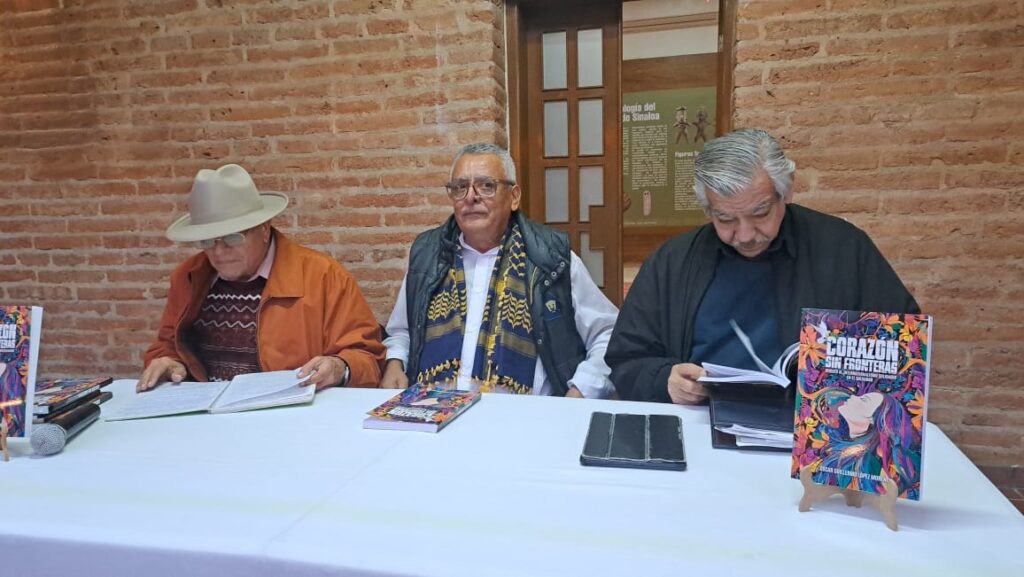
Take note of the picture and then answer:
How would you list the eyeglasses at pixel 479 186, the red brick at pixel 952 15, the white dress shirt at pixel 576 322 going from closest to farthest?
1. the white dress shirt at pixel 576 322
2. the eyeglasses at pixel 479 186
3. the red brick at pixel 952 15

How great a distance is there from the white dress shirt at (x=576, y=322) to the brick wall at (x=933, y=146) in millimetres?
1163

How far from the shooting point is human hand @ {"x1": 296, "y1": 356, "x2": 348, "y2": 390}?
166 cm

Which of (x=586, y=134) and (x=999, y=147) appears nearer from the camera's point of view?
(x=999, y=147)

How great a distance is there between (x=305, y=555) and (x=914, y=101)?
2.80 metres

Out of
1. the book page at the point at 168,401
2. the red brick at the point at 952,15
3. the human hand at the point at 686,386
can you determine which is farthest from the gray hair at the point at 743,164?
the red brick at the point at 952,15

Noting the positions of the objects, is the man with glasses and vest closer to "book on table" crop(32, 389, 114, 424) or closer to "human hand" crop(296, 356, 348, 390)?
"human hand" crop(296, 356, 348, 390)

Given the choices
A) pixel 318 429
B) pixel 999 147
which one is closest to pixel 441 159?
pixel 318 429

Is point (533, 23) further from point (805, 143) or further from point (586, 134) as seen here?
point (805, 143)

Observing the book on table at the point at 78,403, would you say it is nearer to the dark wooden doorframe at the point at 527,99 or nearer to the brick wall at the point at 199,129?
the brick wall at the point at 199,129

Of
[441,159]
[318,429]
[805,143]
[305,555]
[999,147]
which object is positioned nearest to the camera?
[305,555]

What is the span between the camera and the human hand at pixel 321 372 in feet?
5.43

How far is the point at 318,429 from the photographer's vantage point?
1.35 meters

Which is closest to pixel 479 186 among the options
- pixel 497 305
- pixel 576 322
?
pixel 497 305

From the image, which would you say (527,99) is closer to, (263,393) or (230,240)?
(230,240)
